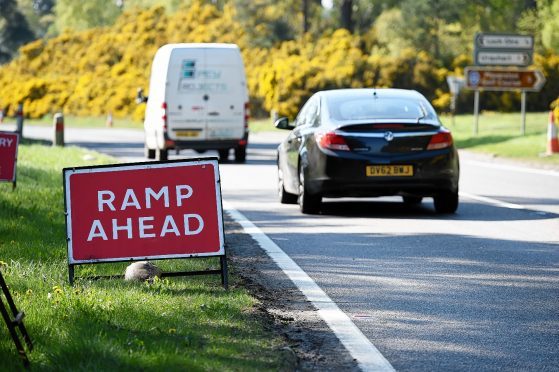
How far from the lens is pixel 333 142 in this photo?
49.7ft

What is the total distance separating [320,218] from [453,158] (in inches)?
66.8

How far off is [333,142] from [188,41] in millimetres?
52143

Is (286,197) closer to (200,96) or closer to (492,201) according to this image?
(492,201)

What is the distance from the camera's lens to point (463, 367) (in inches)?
266

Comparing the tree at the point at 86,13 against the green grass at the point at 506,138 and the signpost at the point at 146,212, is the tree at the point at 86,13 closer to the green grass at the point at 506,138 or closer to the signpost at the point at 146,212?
the green grass at the point at 506,138

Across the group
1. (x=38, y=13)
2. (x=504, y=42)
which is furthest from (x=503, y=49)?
(x=38, y=13)

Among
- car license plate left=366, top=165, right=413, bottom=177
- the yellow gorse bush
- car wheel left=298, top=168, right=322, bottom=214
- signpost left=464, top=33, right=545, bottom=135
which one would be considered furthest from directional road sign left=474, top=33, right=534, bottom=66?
car license plate left=366, top=165, right=413, bottom=177

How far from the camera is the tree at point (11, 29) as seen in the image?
10988cm

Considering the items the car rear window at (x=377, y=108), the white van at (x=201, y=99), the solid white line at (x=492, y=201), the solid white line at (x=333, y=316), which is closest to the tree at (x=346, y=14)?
the white van at (x=201, y=99)

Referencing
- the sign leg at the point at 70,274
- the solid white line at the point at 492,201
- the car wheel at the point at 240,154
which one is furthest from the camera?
the car wheel at the point at 240,154

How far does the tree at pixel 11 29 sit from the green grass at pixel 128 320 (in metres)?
101

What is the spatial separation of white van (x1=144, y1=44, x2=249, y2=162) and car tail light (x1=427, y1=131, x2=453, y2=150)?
12.3m

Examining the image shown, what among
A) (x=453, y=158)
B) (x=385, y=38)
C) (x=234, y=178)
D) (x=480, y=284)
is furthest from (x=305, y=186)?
(x=385, y=38)

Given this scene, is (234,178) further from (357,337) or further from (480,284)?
Answer: (357,337)
